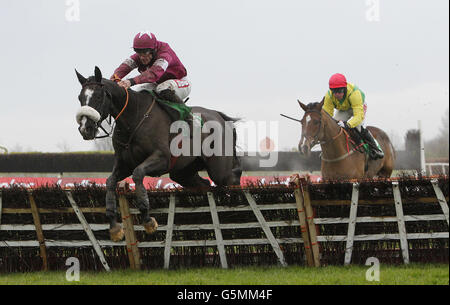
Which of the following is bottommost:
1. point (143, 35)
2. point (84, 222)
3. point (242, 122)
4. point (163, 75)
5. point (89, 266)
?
point (89, 266)

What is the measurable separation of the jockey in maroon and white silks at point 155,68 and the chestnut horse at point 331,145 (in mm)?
1990

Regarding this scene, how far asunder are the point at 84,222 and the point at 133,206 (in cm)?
→ 56

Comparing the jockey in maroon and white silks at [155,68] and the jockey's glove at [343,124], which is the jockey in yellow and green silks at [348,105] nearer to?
the jockey's glove at [343,124]

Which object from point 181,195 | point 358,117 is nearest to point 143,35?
point 181,195

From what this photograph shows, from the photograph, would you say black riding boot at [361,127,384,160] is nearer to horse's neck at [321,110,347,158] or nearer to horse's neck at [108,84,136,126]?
horse's neck at [321,110,347,158]

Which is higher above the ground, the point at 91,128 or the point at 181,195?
the point at 91,128

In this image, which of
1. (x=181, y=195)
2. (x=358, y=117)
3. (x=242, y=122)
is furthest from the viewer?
(x=358, y=117)

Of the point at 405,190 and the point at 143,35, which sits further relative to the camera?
the point at 143,35

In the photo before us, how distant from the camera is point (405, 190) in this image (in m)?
5.91

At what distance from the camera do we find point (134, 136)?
6320 mm

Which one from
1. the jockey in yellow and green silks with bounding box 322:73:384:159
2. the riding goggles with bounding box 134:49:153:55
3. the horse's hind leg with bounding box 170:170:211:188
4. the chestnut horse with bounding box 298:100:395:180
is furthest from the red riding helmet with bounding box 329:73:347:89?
the riding goggles with bounding box 134:49:153:55

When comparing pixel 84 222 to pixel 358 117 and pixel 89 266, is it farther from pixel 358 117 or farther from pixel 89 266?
pixel 358 117

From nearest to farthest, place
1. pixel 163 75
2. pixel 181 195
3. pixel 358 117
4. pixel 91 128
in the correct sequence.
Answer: pixel 91 128 < pixel 181 195 < pixel 163 75 < pixel 358 117

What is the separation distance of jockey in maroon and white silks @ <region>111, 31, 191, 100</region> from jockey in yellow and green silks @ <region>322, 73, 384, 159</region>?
2546 millimetres
